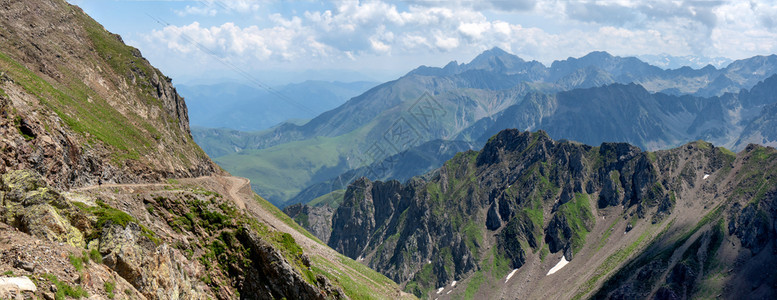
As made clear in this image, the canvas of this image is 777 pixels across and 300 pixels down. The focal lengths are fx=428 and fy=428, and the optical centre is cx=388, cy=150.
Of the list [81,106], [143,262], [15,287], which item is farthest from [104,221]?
[81,106]

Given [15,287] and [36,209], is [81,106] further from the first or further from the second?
[15,287]

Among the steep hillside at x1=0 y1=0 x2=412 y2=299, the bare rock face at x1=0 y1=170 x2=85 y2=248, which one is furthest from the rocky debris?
the bare rock face at x1=0 y1=170 x2=85 y2=248

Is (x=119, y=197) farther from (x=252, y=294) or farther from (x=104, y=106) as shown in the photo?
(x=104, y=106)

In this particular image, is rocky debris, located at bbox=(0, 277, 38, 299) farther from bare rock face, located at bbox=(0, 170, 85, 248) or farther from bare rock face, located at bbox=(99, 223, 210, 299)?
bare rock face, located at bbox=(99, 223, 210, 299)

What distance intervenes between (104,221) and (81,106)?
80.5 metres

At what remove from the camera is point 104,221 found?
1308 inches

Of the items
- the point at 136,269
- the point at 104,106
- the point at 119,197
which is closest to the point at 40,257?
the point at 136,269

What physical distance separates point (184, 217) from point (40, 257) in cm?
2300

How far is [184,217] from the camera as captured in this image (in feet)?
158

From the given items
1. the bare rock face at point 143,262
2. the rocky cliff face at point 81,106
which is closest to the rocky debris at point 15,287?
the bare rock face at point 143,262

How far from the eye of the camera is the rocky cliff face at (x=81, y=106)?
50.4 metres

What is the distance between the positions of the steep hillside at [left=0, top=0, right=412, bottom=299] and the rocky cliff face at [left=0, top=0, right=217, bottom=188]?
0.31 meters

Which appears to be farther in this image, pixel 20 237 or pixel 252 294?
pixel 252 294

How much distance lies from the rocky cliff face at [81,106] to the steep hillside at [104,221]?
0.31m
